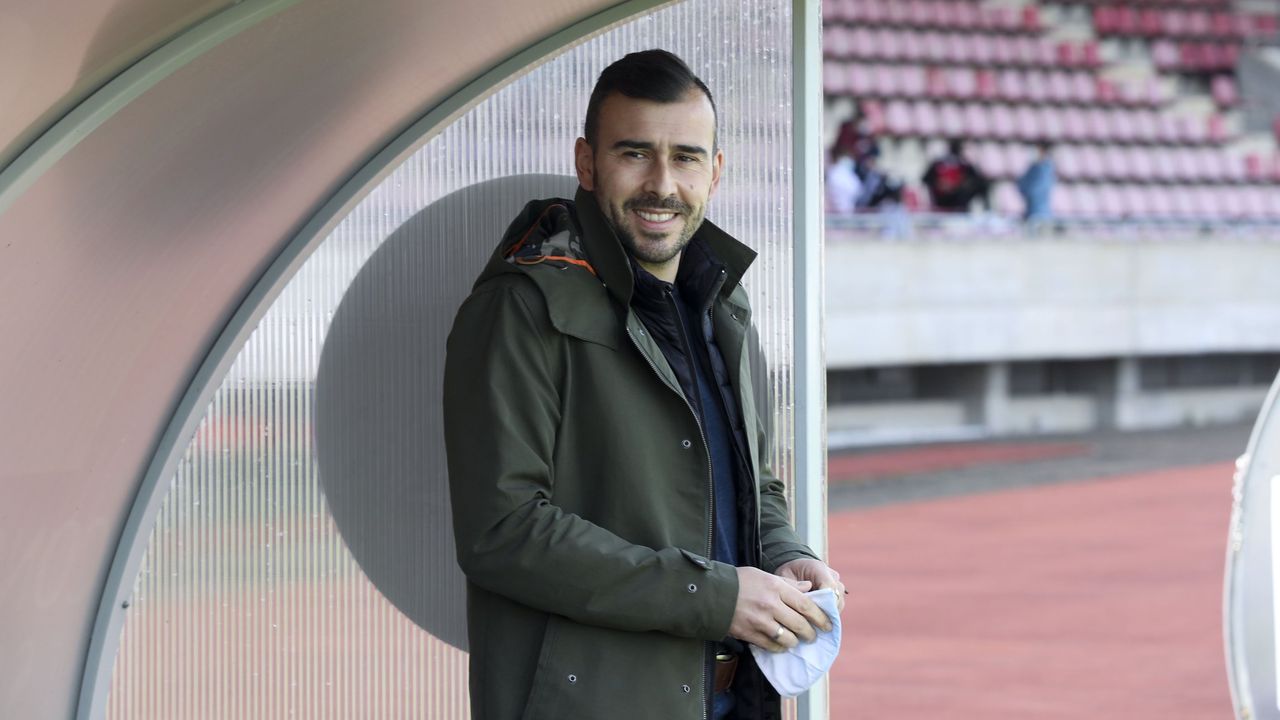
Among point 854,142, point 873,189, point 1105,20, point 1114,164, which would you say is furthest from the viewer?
point 1105,20

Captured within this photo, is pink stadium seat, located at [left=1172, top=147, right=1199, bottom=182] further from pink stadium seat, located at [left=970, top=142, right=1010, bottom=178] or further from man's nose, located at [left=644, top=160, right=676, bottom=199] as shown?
man's nose, located at [left=644, top=160, right=676, bottom=199]

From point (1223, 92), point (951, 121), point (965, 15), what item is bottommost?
point (951, 121)

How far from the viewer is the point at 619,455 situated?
218cm

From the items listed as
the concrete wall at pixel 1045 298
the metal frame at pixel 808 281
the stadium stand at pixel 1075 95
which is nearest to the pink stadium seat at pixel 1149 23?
the stadium stand at pixel 1075 95

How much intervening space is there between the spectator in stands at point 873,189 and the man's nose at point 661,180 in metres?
16.1

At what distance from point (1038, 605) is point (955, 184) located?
10523mm

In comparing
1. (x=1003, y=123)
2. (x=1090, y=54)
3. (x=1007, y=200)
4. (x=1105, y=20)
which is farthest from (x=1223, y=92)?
(x=1007, y=200)

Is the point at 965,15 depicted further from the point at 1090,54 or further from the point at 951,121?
the point at 1090,54

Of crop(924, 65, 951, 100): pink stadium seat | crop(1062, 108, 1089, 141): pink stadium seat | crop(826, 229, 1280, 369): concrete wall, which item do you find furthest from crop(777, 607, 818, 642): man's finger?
crop(1062, 108, 1089, 141): pink stadium seat

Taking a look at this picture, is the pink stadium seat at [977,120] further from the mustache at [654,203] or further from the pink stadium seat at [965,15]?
the mustache at [654,203]

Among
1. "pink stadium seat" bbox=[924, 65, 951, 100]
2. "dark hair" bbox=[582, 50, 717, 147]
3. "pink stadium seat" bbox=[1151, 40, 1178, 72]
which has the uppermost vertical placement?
"pink stadium seat" bbox=[1151, 40, 1178, 72]

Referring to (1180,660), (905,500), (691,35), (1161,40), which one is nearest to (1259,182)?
(1161,40)

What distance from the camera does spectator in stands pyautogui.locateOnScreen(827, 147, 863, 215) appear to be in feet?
57.9

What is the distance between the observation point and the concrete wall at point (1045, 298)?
658 inches
